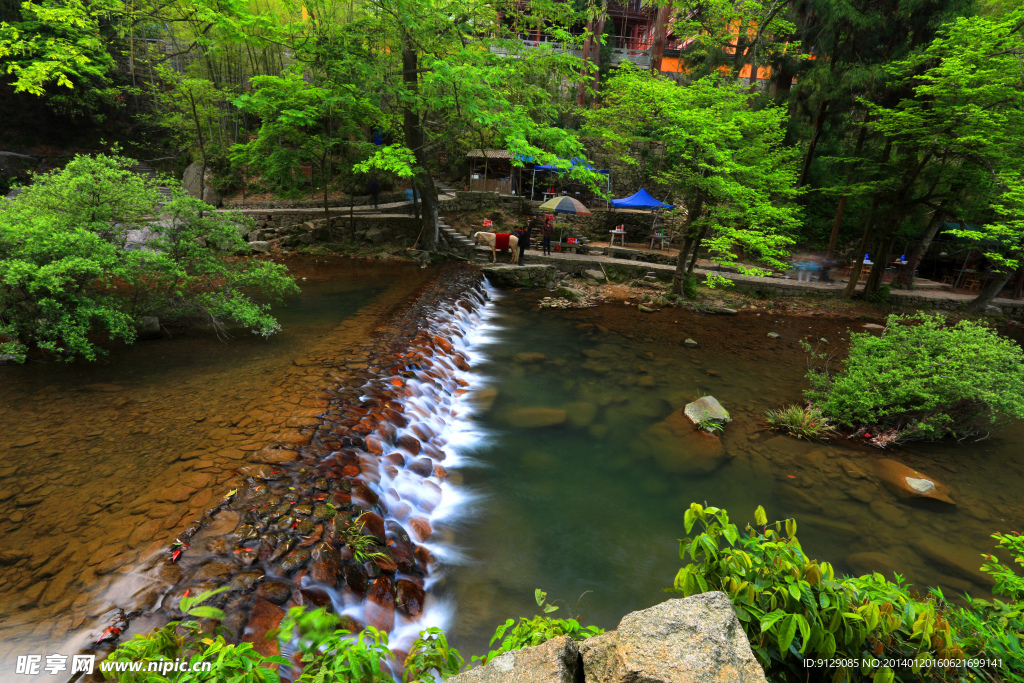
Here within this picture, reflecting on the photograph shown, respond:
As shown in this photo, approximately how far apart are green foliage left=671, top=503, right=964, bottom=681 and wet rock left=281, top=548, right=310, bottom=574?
10.0 feet

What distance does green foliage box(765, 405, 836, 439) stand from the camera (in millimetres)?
7352

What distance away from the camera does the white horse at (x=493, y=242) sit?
51.9 ft

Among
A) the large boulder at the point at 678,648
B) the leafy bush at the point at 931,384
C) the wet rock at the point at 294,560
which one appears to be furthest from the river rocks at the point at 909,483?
the wet rock at the point at 294,560

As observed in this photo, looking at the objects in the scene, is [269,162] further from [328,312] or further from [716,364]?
[716,364]

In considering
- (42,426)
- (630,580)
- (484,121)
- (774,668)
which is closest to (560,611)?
(630,580)

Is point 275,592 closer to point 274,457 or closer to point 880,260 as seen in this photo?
point 274,457

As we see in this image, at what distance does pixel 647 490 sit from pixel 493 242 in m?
13.0

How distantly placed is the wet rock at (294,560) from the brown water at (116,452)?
89cm

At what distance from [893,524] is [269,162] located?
17.4 m

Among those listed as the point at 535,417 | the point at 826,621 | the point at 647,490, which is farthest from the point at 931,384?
the point at 826,621

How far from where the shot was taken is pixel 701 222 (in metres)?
12.7

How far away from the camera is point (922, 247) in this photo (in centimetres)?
1595

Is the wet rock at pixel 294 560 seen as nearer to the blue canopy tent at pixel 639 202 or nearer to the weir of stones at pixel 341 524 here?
the weir of stones at pixel 341 524

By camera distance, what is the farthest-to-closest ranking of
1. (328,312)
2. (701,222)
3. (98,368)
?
(701,222)
(328,312)
(98,368)
